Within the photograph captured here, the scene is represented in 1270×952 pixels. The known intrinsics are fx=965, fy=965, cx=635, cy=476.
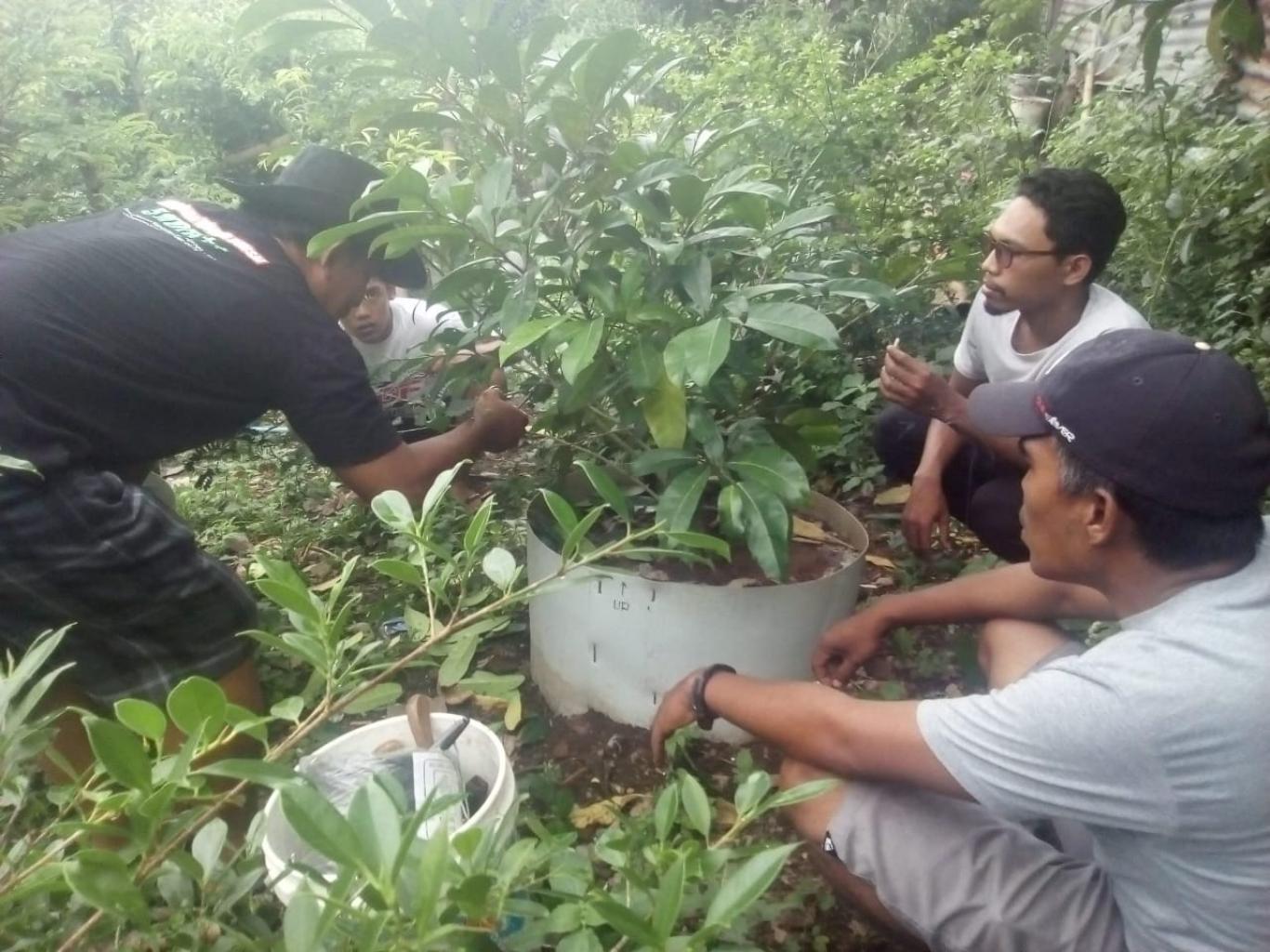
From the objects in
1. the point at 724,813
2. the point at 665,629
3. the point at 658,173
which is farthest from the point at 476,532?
the point at 724,813

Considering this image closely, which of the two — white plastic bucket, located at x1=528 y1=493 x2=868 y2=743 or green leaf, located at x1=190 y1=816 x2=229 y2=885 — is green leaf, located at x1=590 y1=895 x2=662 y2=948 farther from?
white plastic bucket, located at x1=528 y1=493 x2=868 y2=743

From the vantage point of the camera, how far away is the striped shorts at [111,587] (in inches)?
66.7

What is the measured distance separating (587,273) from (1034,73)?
5.95 m

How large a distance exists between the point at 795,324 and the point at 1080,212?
3.35ft

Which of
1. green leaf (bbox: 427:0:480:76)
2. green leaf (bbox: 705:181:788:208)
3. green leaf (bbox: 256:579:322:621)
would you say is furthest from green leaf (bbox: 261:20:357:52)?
green leaf (bbox: 256:579:322:621)

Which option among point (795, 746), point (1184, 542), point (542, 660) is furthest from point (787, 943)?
point (1184, 542)

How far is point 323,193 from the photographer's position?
6.25ft

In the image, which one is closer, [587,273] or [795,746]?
[795,746]

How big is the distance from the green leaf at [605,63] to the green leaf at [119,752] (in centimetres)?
125

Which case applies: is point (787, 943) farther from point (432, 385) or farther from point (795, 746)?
point (432, 385)

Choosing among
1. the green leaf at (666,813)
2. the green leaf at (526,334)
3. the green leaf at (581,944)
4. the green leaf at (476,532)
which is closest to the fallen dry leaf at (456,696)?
the green leaf at (526,334)

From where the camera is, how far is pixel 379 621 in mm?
2438

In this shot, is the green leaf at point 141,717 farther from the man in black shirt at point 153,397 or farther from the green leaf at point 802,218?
the green leaf at point 802,218

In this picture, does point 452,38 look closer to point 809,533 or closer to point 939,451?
point 809,533
